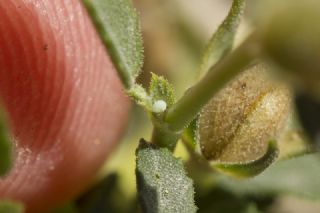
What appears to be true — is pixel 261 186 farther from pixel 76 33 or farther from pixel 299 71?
pixel 299 71


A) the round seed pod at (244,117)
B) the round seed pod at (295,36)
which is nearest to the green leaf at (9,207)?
the round seed pod at (244,117)

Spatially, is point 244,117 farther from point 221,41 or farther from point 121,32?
point 121,32

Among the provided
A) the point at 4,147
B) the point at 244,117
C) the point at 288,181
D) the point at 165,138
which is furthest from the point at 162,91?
the point at 288,181

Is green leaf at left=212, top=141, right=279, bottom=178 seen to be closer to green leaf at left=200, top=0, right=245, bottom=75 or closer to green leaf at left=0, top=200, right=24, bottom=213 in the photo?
green leaf at left=200, top=0, right=245, bottom=75

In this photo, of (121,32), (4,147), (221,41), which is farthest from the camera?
(221,41)

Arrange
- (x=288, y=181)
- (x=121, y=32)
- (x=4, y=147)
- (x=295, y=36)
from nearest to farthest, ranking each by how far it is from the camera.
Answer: (x=295, y=36)
(x=4, y=147)
(x=121, y=32)
(x=288, y=181)

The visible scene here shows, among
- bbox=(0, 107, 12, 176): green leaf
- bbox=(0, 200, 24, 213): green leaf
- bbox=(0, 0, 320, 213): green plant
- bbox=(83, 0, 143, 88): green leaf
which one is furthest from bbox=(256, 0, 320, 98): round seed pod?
bbox=(0, 200, 24, 213): green leaf

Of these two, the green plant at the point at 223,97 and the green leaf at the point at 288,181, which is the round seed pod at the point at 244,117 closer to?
the green plant at the point at 223,97
